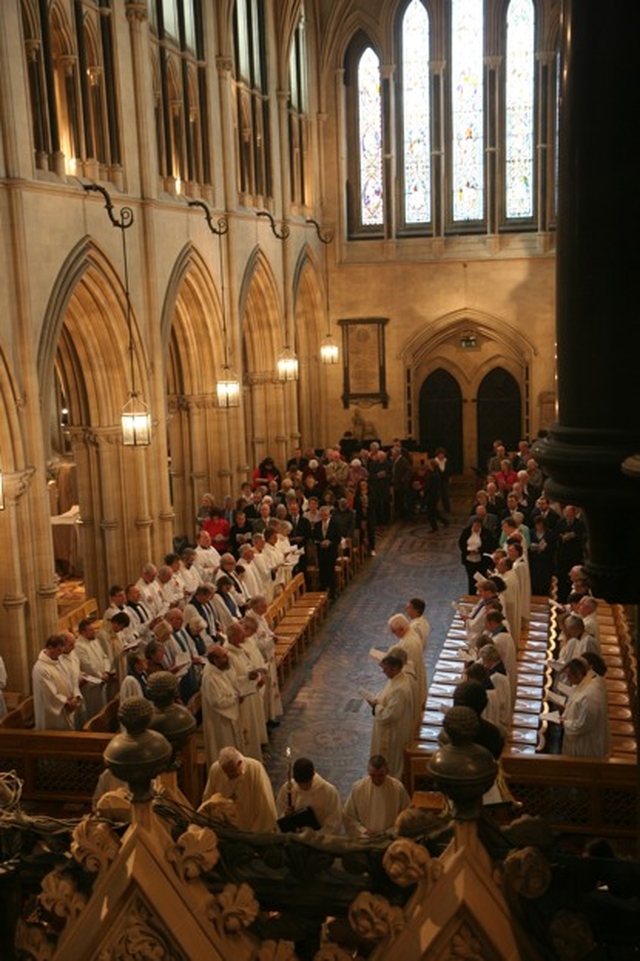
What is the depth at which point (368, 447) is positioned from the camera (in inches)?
1129

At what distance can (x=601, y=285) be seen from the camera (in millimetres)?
2814

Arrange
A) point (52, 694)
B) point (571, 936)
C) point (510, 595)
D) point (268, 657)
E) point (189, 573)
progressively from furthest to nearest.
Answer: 1. point (189, 573)
2. point (510, 595)
3. point (268, 657)
4. point (52, 694)
5. point (571, 936)

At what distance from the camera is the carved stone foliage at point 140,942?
2.47 metres

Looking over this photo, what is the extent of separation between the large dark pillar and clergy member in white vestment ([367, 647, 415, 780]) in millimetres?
7527

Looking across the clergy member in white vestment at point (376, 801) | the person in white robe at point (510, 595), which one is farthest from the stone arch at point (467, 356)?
the clergy member in white vestment at point (376, 801)

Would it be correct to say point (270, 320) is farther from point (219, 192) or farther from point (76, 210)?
point (76, 210)

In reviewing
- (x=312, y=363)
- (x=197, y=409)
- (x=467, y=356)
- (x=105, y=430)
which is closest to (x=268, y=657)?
(x=105, y=430)

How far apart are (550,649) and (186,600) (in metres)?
4.92

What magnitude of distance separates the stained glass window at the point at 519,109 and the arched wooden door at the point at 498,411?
4308 mm

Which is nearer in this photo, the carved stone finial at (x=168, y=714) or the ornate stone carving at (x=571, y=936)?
the ornate stone carving at (x=571, y=936)

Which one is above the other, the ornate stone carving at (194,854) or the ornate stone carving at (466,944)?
the ornate stone carving at (194,854)

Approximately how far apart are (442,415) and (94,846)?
91.6 feet

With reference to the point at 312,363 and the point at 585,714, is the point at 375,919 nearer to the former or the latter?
the point at 585,714

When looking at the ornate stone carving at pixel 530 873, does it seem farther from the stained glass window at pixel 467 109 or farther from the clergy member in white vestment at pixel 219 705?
the stained glass window at pixel 467 109
